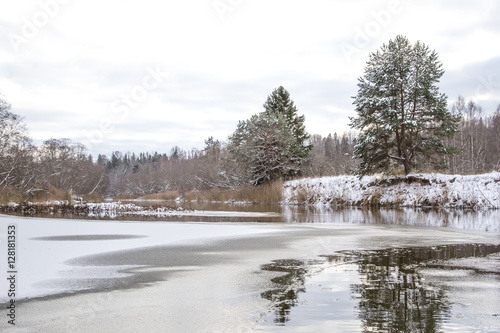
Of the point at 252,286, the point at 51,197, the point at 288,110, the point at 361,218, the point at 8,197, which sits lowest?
the point at 361,218

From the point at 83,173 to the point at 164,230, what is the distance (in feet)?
179

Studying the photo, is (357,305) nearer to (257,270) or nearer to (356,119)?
(257,270)

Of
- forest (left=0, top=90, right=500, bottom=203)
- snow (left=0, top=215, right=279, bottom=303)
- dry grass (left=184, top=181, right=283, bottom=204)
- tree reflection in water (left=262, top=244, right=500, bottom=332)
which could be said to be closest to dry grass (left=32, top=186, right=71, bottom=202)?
forest (left=0, top=90, right=500, bottom=203)

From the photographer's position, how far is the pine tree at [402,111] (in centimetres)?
2694

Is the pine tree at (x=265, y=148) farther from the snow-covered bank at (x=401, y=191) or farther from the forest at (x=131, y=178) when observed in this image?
the snow-covered bank at (x=401, y=191)

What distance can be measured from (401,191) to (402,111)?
5.71m

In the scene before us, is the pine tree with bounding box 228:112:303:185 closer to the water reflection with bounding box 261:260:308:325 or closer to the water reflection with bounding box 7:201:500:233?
the water reflection with bounding box 7:201:500:233

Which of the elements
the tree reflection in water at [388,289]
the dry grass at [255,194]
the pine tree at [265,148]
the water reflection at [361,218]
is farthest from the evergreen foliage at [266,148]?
the tree reflection in water at [388,289]

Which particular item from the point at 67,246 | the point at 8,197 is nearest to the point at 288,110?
the point at 8,197

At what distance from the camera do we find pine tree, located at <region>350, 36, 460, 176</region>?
1061 inches

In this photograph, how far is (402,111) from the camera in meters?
27.8

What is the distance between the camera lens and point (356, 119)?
2911 cm

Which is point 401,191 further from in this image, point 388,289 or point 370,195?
point 388,289

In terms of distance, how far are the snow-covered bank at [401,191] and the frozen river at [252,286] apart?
18180mm
